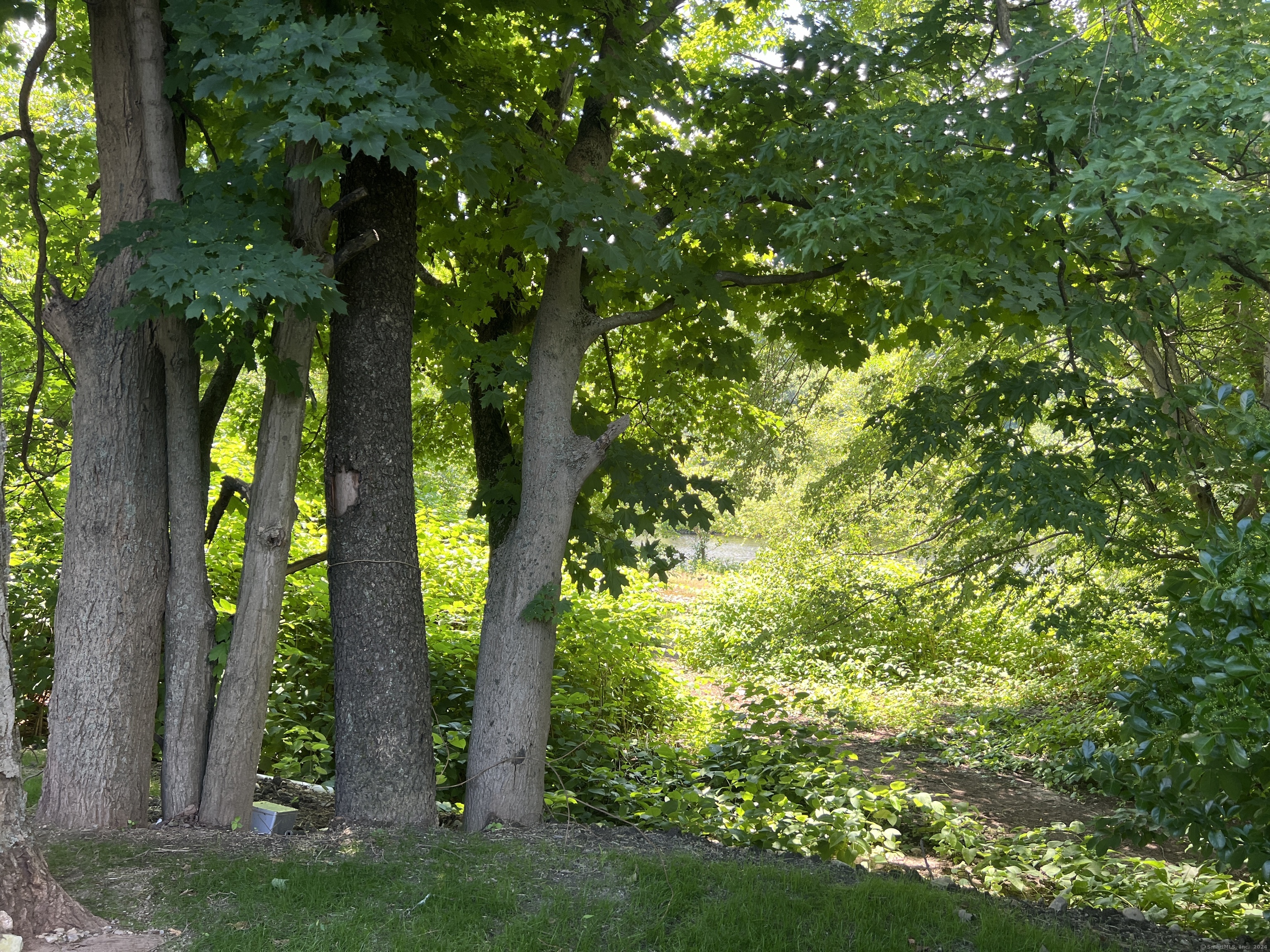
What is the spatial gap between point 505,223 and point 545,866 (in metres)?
4.19

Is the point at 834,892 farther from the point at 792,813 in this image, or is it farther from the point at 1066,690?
the point at 1066,690

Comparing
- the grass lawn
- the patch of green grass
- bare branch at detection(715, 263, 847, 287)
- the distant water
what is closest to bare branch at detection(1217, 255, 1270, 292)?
bare branch at detection(715, 263, 847, 287)

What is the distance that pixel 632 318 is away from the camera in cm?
633

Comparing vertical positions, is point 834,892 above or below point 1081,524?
below

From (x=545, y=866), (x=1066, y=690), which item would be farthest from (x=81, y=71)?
(x=1066, y=690)

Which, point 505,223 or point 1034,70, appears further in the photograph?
point 505,223

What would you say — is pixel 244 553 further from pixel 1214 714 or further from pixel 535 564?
pixel 1214 714

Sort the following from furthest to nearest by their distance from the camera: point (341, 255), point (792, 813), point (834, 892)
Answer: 1. point (792, 813)
2. point (341, 255)
3. point (834, 892)

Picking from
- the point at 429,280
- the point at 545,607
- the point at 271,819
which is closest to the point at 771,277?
the point at 429,280

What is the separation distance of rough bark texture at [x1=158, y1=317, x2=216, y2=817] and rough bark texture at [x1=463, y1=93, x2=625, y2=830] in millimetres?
1559

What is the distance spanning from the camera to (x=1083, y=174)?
11.8 ft

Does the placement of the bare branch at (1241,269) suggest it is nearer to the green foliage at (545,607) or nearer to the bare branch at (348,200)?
the green foliage at (545,607)

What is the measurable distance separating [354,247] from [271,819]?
123 inches

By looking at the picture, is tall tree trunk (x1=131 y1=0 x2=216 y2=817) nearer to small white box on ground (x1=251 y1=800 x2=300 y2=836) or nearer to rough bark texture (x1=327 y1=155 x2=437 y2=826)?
small white box on ground (x1=251 y1=800 x2=300 y2=836)
